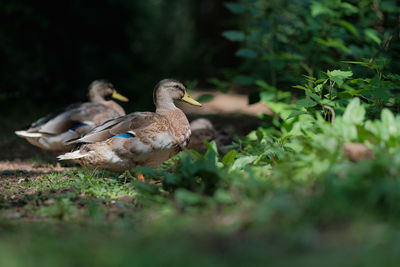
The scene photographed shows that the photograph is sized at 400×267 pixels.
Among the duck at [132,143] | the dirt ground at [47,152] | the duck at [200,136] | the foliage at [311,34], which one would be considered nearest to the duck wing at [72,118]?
the dirt ground at [47,152]

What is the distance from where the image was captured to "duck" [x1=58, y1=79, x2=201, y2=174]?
510 cm

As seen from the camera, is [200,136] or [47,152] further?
[47,152]

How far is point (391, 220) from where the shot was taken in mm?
2840

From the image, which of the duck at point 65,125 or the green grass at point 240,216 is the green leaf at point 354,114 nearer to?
the green grass at point 240,216

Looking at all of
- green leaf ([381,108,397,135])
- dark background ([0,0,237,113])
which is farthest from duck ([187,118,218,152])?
green leaf ([381,108,397,135])

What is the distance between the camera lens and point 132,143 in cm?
509

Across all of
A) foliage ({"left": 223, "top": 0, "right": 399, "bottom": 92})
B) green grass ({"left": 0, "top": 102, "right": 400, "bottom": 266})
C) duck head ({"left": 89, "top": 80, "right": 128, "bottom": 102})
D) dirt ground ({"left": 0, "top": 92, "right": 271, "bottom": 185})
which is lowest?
dirt ground ({"left": 0, "top": 92, "right": 271, "bottom": 185})

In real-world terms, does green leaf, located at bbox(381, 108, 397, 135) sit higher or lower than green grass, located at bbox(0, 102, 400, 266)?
higher

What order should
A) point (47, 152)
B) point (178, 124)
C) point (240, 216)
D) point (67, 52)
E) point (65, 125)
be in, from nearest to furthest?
point (240, 216), point (178, 124), point (65, 125), point (47, 152), point (67, 52)

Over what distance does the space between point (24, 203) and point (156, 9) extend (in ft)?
36.2

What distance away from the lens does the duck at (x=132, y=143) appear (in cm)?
510

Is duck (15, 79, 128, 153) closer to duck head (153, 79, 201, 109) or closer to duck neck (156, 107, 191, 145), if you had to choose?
duck head (153, 79, 201, 109)

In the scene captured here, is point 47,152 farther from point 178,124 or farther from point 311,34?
point 311,34

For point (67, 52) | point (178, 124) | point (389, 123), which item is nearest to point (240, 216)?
point (389, 123)
